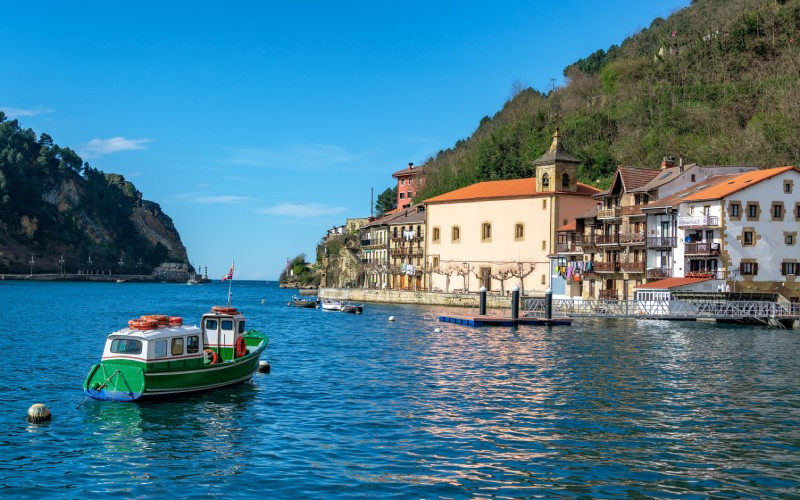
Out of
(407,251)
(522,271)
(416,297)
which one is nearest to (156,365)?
(522,271)

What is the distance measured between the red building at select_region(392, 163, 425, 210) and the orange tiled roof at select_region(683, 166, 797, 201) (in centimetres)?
7808

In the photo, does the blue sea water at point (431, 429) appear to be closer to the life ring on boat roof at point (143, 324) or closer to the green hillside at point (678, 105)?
the life ring on boat roof at point (143, 324)

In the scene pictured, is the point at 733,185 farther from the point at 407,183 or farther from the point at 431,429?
the point at 407,183

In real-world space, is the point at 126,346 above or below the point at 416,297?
below

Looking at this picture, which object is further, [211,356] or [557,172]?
[557,172]

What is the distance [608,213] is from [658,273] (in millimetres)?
9732

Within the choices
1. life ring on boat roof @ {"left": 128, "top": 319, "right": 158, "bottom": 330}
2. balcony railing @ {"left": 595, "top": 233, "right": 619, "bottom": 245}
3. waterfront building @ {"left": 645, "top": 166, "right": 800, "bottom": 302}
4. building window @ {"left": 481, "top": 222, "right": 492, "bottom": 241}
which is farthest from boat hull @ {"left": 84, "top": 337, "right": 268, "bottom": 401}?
building window @ {"left": 481, "top": 222, "right": 492, "bottom": 241}

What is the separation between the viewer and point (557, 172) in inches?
3524

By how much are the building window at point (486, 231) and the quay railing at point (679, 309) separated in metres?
25.7

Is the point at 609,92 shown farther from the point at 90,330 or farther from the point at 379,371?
the point at 379,371

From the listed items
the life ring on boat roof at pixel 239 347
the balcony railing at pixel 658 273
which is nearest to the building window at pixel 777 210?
the balcony railing at pixel 658 273

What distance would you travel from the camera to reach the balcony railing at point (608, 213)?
3003 inches

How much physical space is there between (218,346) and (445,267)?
73.0m

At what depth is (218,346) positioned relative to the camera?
2980cm
